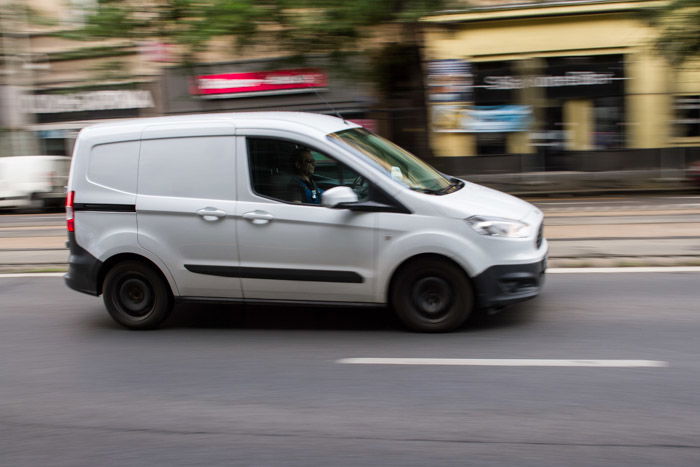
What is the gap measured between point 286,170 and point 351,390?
202 centimetres

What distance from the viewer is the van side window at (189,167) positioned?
6.39 meters

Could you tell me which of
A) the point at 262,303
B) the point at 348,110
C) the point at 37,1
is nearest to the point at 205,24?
the point at 348,110

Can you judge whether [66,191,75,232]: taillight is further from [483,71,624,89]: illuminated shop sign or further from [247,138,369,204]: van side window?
[483,71,624,89]: illuminated shop sign

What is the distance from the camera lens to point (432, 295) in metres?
6.13

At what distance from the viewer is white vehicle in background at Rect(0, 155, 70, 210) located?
64.2 ft

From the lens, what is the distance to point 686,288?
7.29 meters

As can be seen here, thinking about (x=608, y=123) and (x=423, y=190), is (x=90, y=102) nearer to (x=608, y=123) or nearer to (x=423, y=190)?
(x=608, y=123)

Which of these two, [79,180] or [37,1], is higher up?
[37,1]

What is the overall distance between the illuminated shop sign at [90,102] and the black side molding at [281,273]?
18178mm

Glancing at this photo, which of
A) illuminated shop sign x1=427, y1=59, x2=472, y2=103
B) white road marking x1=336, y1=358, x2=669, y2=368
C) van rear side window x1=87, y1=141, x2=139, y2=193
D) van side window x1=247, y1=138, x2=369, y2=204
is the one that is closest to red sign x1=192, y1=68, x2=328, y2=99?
illuminated shop sign x1=427, y1=59, x2=472, y2=103

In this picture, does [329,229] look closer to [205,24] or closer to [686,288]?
[686,288]

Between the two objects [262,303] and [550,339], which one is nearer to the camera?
[550,339]

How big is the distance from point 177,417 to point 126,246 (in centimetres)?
228

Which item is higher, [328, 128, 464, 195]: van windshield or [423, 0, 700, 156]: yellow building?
[423, 0, 700, 156]: yellow building
